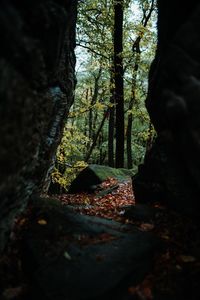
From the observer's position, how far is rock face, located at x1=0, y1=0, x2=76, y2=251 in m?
3.25

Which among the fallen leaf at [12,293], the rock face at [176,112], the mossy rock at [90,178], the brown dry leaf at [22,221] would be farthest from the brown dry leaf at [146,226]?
the mossy rock at [90,178]

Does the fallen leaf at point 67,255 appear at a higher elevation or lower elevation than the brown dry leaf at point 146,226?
lower

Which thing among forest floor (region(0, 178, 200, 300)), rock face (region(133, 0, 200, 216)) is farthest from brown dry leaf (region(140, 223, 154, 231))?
rock face (region(133, 0, 200, 216))

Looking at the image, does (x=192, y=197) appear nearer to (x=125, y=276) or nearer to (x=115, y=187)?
(x=125, y=276)

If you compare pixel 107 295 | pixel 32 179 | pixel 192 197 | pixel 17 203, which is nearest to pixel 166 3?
pixel 192 197

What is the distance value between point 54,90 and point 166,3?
2.43 metres

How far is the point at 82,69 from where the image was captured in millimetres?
27969

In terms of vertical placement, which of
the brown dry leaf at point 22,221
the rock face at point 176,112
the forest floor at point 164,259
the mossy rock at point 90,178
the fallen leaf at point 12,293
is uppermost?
the rock face at point 176,112

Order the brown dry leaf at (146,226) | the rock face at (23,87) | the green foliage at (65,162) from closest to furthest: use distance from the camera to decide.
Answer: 1. the rock face at (23,87)
2. the brown dry leaf at (146,226)
3. the green foliage at (65,162)

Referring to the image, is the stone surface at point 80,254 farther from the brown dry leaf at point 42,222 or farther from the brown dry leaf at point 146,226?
the brown dry leaf at point 146,226

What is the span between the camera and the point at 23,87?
3684 mm

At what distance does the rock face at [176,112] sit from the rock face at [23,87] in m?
1.66

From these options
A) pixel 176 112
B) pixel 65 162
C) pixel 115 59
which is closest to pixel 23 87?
pixel 176 112

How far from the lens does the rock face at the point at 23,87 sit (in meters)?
3.25
